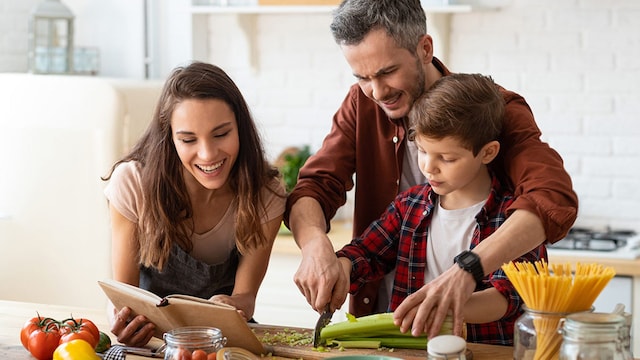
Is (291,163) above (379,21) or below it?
below

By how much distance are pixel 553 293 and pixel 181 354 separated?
752 millimetres

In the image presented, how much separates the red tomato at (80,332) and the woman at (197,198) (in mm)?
369

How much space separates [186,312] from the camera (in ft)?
6.93

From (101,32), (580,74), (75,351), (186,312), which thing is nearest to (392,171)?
(186,312)

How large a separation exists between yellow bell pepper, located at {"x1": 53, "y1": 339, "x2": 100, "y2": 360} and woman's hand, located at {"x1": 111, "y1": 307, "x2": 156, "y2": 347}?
12 cm

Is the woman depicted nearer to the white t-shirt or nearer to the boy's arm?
the white t-shirt

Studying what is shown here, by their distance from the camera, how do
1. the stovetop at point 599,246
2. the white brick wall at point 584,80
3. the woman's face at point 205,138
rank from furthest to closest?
the white brick wall at point 584,80 < the stovetop at point 599,246 < the woman's face at point 205,138

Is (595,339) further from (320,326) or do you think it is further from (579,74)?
(579,74)

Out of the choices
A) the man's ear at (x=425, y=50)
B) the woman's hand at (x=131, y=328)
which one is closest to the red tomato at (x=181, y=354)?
the woman's hand at (x=131, y=328)

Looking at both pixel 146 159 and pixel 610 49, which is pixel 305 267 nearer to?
pixel 146 159

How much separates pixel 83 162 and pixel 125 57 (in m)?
0.97

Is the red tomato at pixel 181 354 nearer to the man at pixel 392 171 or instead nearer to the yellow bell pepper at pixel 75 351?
the yellow bell pepper at pixel 75 351

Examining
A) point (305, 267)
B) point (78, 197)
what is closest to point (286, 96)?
point (78, 197)

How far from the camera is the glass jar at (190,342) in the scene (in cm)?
192
